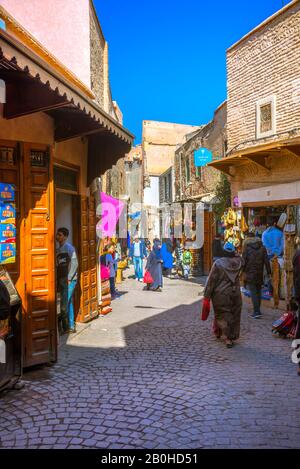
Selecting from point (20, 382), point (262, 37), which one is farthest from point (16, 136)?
point (262, 37)

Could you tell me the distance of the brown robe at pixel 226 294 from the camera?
705 cm

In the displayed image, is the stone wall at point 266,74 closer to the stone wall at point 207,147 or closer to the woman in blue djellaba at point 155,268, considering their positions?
the stone wall at point 207,147

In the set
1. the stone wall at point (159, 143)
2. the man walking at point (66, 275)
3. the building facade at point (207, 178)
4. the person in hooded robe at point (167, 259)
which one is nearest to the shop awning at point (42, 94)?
the man walking at point (66, 275)

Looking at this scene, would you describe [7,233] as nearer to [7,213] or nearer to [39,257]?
[7,213]

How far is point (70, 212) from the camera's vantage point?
8.68 m

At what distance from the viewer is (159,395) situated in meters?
4.84

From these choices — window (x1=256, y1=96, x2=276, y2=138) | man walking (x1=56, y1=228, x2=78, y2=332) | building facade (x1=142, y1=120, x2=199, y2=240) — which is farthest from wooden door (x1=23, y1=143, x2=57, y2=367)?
building facade (x1=142, y1=120, x2=199, y2=240)

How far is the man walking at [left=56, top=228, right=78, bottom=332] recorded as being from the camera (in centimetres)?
773

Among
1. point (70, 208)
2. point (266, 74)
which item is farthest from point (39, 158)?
point (266, 74)

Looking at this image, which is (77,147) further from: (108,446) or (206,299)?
(108,446)

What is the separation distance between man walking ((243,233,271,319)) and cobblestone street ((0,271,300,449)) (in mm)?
1290

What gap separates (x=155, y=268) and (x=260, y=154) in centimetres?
486

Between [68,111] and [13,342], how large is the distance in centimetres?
325

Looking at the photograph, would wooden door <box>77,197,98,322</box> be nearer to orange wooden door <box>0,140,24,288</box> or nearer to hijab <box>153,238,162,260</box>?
orange wooden door <box>0,140,24,288</box>
